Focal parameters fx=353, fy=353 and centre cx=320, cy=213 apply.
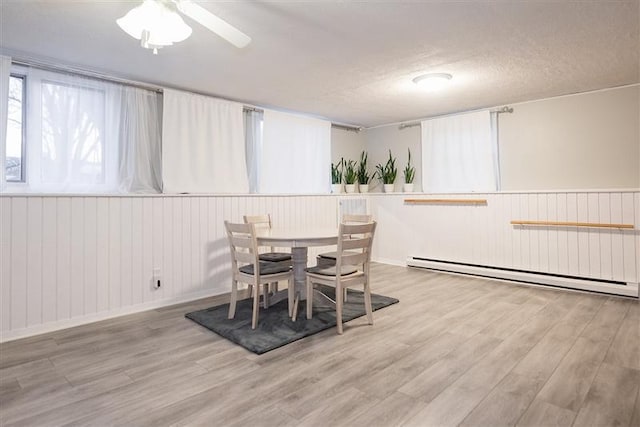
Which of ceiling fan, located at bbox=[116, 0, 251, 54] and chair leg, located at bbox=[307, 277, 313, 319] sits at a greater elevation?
ceiling fan, located at bbox=[116, 0, 251, 54]

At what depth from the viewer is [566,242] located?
402 centimetres

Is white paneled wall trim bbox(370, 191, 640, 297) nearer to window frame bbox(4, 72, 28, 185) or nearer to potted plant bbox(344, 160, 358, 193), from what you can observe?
potted plant bbox(344, 160, 358, 193)

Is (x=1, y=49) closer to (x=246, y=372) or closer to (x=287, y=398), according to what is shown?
(x=246, y=372)

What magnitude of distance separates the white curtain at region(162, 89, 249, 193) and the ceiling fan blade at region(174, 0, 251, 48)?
1.95 m

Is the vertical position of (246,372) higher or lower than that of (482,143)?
lower

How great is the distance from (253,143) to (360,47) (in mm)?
2115

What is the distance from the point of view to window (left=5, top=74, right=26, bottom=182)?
9.51ft

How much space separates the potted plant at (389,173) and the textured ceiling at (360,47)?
1.75 meters

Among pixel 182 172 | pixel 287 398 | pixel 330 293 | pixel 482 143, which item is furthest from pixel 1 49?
pixel 482 143

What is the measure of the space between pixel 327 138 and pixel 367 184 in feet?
3.53

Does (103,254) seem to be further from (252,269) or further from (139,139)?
(252,269)

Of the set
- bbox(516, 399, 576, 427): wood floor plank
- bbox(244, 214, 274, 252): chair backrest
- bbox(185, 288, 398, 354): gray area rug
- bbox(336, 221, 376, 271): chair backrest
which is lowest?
bbox(516, 399, 576, 427): wood floor plank

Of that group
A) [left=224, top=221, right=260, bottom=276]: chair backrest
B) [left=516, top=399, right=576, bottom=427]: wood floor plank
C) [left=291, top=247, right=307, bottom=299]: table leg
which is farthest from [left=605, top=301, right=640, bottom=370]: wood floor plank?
[left=224, top=221, right=260, bottom=276]: chair backrest

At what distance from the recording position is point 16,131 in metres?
2.93
